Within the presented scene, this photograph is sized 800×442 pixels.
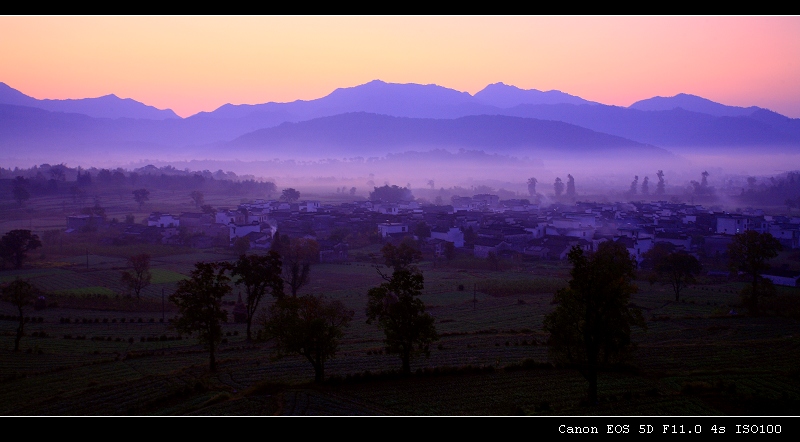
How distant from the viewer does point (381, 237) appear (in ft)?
84.0

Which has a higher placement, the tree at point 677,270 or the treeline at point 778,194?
the treeline at point 778,194

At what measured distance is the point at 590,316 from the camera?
6.07 m

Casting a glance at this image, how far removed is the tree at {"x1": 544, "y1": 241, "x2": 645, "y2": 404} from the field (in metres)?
0.50

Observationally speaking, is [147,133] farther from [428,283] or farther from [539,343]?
[539,343]

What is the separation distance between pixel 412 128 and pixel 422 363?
13241 cm

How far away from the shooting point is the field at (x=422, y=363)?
238 inches

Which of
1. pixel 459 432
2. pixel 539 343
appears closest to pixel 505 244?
pixel 539 343

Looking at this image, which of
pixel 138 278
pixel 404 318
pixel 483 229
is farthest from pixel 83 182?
pixel 404 318

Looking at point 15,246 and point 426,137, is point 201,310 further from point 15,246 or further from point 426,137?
point 426,137

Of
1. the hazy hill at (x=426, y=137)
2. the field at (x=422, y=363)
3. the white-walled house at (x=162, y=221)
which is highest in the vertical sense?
the hazy hill at (x=426, y=137)

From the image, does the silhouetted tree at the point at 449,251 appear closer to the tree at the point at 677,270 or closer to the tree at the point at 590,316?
the tree at the point at 677,270

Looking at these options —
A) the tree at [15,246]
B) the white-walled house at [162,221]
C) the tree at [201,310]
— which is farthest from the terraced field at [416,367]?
the white-walled house at [162,221]

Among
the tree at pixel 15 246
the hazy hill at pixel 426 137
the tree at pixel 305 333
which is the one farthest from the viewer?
the hazy hill at pixel 426 137

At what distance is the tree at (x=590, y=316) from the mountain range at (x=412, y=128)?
169ft
